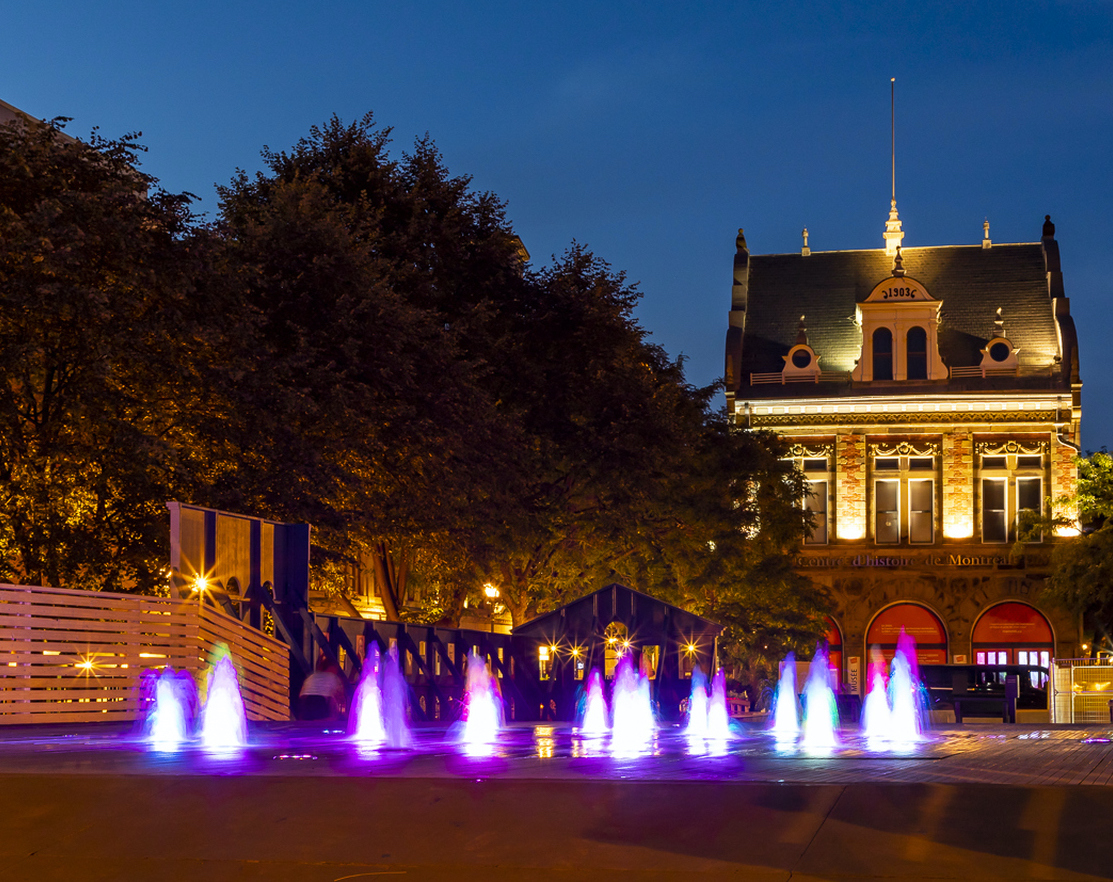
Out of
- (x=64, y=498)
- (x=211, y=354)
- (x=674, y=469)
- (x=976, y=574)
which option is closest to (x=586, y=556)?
(x=674, y=469)

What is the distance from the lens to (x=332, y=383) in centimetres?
2520

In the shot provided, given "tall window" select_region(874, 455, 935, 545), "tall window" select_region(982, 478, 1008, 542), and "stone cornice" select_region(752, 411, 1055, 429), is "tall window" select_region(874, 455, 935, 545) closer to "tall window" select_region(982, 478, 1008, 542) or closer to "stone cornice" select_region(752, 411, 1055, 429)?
"stone cornice" select_region(752, 411, 1055, 429)

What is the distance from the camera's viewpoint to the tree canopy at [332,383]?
22.7 metres

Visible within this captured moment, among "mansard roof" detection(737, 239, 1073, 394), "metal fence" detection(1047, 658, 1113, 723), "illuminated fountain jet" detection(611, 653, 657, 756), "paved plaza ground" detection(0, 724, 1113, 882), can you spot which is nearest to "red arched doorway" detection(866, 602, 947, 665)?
"mansard roof" detection(737, 239, 1073, 394)

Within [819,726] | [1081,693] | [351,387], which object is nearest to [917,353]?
[1081,693]

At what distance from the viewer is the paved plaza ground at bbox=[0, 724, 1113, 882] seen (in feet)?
23.3

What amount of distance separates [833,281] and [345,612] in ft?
79.6

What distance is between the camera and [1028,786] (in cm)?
799

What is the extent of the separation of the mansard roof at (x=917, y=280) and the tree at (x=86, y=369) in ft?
106

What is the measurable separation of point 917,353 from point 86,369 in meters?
36.1

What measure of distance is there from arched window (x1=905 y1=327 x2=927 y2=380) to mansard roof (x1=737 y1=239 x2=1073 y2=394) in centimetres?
93

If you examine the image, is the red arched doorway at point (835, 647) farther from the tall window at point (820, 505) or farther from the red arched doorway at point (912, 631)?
the tall window at point (820, 505)

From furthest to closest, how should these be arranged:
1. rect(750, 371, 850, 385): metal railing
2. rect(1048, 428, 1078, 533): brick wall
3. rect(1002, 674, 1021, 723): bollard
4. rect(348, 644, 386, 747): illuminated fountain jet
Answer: rect(750, 371, 850, 385): metal railing < rect(1048, 428, 1078, 533): brick wall < rect(1002, 674, 1021, 723): bollard < rect(348, 644, 386, 747): illuminated fountain jet

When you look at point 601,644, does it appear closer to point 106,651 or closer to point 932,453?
point 106,651
